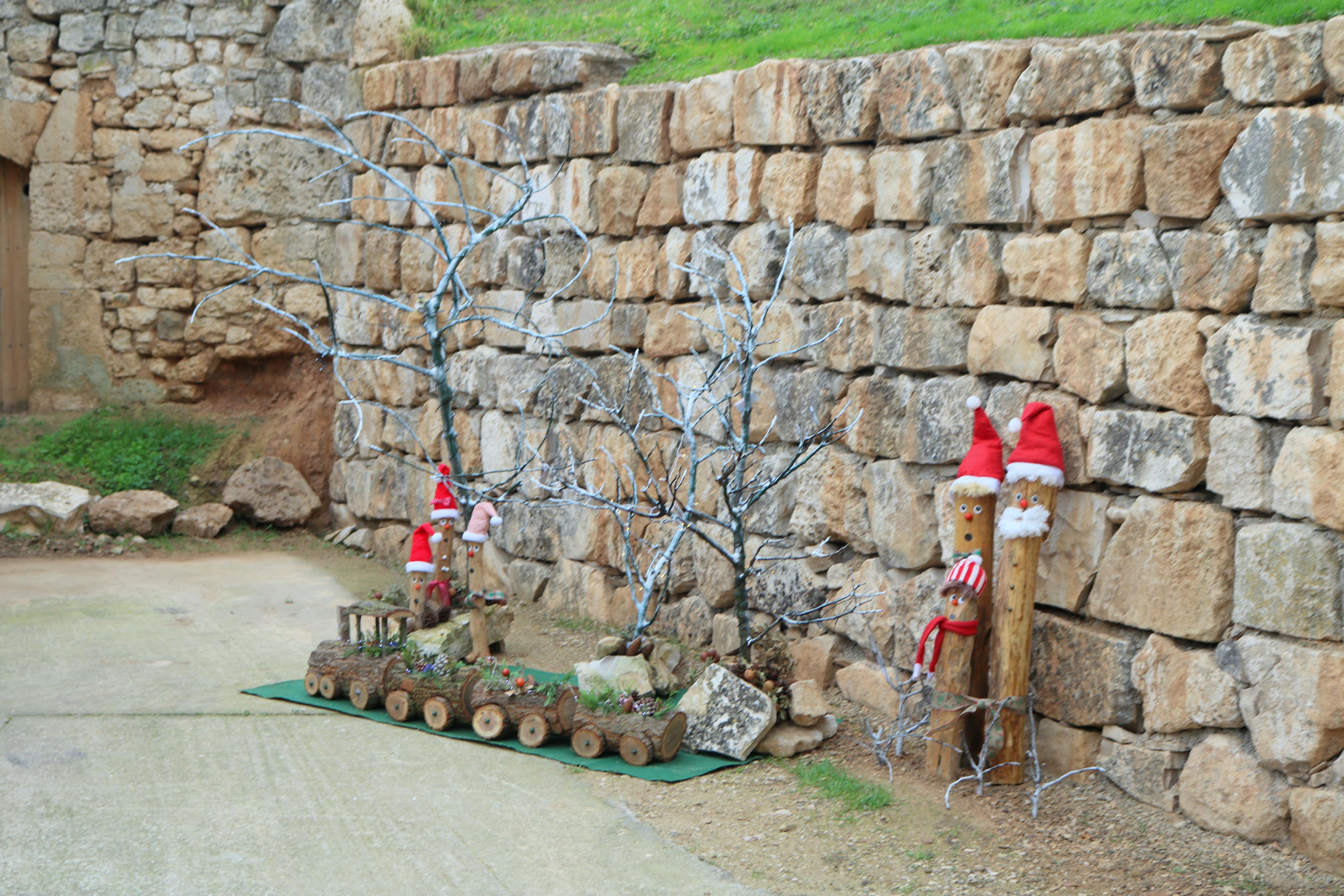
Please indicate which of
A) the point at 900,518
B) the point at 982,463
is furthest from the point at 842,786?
the point at 982,463

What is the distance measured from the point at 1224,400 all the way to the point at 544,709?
2859mm

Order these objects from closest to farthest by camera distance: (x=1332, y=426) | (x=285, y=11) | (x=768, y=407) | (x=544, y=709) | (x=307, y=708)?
(x=1332, y=426) < (x=544, y=709) < (x=307, y=708) < (x=768, y=407) < (x=285, y=11)

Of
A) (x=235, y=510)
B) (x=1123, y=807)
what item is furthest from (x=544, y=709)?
(x=235, y=510)

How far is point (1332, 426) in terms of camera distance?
399 centimetres

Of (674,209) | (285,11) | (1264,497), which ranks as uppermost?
(285,11)

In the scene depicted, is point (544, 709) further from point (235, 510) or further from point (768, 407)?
point (235, 510)

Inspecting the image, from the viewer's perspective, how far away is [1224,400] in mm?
4277

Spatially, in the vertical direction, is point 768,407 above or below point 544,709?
above

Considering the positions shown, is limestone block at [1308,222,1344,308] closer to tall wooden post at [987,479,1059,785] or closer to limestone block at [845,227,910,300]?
tall wooden post at [987,479,1059,785]

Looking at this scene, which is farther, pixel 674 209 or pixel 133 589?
pixel 133 589

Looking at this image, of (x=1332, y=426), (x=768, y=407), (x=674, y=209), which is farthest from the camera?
(x=674, y=209)

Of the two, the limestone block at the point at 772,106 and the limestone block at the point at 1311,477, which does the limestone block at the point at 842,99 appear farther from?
the limestone block at the point at 1311,477

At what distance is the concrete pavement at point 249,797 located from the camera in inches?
161

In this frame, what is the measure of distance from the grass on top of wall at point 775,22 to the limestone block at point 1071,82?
1.21ft
